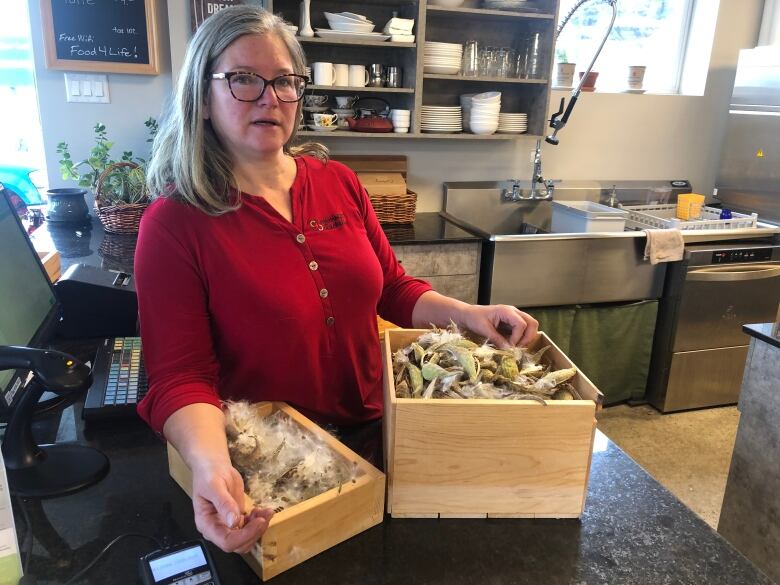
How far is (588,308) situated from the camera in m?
3.05

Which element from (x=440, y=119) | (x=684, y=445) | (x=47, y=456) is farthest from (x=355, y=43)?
(x=684, y=445)

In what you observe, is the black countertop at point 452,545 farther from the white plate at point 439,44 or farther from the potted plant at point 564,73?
the potted plant at point 564,73

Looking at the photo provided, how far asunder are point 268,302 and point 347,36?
203 cm

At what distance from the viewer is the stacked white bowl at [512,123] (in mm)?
3160

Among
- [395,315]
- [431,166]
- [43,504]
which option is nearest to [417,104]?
[431,166]

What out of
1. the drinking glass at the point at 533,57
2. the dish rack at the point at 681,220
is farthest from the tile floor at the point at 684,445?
the drinking glass at the point at 533,57

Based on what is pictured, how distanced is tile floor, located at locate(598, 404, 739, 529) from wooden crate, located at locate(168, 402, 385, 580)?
205 cm

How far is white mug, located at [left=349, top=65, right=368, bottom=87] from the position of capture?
2.87 meters

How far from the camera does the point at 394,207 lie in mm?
3068

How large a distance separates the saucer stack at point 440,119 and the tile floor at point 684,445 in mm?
1621

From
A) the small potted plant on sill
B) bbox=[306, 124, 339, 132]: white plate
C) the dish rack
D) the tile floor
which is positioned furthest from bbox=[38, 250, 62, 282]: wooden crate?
the dish rack

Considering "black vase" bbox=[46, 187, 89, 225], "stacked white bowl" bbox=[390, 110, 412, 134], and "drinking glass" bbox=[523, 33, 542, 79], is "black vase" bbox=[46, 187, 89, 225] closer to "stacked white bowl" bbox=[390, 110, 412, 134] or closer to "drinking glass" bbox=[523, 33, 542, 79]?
"stacked white bowl" bbox=[390, 110, 412, 134]

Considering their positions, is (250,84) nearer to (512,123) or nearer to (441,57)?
(441,57)

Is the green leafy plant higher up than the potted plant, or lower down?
lower down
